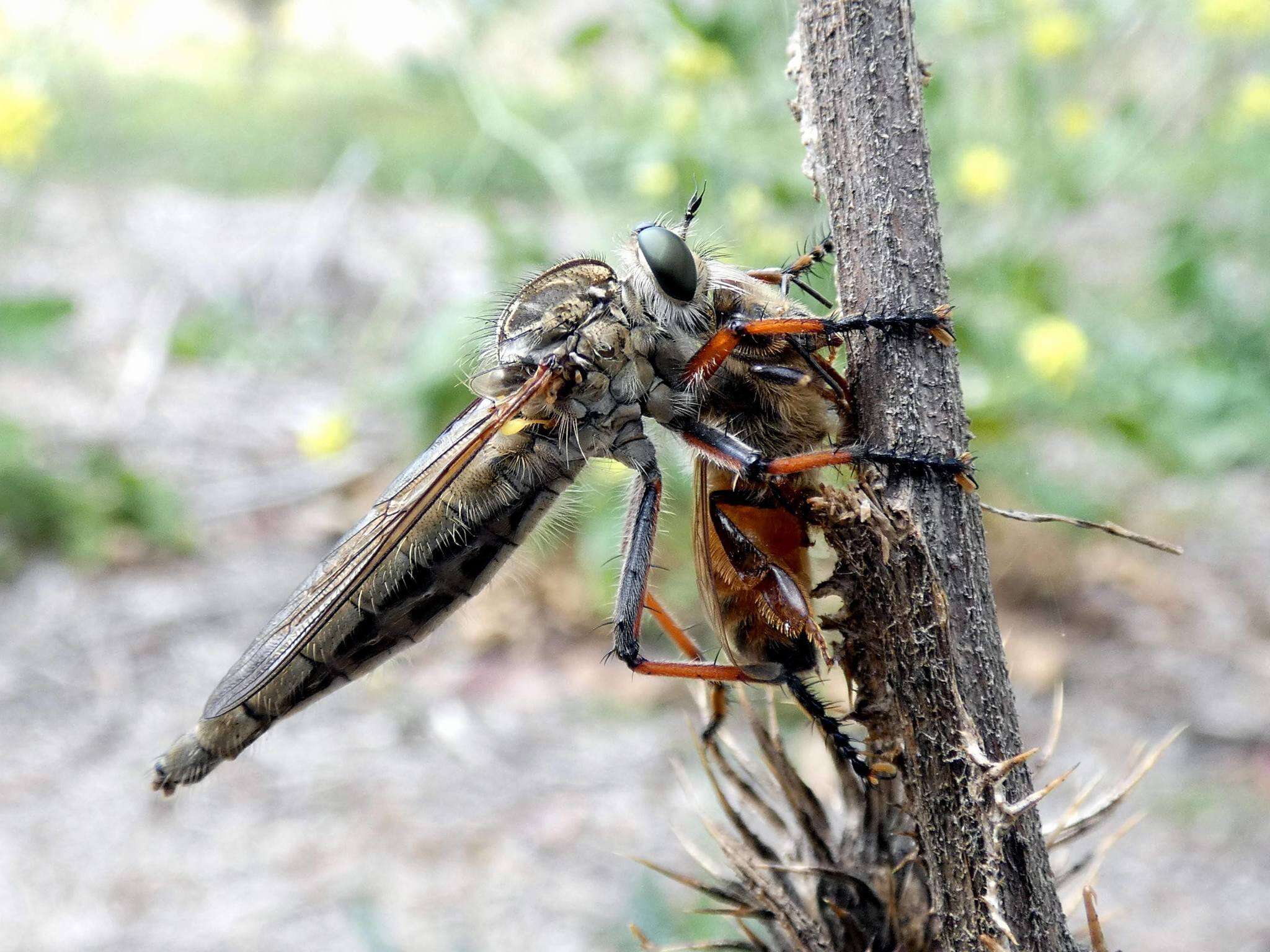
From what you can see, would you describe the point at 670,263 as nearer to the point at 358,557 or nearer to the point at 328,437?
the point at 358,557

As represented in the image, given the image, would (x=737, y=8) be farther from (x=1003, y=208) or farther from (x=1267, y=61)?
(x=1267, y=61)

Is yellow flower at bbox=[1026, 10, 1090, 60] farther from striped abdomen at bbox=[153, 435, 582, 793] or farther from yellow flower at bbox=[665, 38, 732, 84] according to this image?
striped abdomen at bbox=[153, 435, 582, 793]

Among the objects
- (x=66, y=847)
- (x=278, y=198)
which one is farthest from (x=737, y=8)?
(x=278, y=198)

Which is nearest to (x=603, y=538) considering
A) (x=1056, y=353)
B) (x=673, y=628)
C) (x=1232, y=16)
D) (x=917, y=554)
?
(x=1056, y=353)

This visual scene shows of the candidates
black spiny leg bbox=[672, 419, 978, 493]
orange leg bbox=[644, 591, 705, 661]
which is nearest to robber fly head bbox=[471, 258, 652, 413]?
black spiny leg bbox=[672, 419, 978, 493]

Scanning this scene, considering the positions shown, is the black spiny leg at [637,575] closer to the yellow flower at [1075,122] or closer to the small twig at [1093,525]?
the small twig at [1093,525]

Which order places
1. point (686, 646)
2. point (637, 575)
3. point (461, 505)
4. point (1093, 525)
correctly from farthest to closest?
point (461, 505) < point (637, 575) < point (686, 646) < point (1093, 525)

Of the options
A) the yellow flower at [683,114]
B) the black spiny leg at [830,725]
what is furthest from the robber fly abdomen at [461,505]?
the yellow flower at [683,114]
